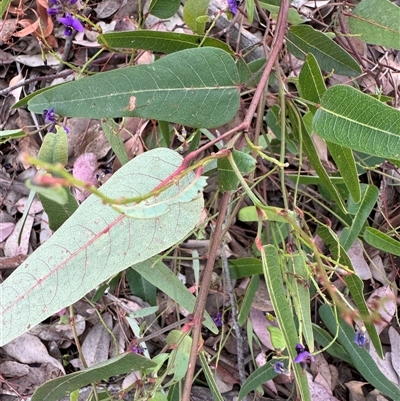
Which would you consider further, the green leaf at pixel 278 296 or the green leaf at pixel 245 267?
the green leaf at pixel 245 267

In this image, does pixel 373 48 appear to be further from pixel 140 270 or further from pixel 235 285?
pixel 140 270

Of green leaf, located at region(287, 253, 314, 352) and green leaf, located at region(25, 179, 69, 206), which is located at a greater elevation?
green leaf, located at region(25, 179, 69, 206)

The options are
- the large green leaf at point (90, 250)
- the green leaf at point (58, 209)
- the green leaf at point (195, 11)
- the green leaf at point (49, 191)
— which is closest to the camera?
the green leaf at point (49, 191)

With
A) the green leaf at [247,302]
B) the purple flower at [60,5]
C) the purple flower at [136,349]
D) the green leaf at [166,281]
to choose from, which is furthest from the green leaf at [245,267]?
the purple flower at [60,5]

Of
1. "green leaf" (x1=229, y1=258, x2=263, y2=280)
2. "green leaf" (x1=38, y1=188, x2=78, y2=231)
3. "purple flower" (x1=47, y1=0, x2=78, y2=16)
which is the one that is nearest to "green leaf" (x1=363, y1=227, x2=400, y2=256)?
"green leaf" (x1=229, y1=258, x2=263, y2=280)

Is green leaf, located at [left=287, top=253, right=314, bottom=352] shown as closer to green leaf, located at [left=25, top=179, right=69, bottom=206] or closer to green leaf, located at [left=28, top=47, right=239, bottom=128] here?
green leaf, located at [left=28, top=47, right=239, bottom=128]

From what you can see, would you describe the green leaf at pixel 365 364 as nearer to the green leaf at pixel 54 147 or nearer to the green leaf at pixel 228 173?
the green leaf at pixel 228 173

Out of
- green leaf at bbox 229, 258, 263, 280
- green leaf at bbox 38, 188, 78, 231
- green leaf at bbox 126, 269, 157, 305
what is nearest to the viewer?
green leaf at bbox 38, 188, 78, 231

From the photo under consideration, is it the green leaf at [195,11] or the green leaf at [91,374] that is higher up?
the green leaf at [195,11]
